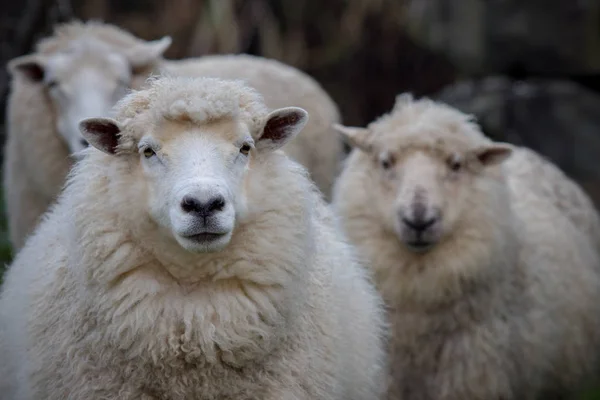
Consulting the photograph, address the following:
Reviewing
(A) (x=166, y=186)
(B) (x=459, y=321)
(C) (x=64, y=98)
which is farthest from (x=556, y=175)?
(A) (x=166, y=186)

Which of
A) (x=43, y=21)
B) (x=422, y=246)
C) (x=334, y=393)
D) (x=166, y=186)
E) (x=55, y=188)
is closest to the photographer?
(x=166, y=186)

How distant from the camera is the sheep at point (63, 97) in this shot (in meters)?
6.48

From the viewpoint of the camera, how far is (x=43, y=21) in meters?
10.8

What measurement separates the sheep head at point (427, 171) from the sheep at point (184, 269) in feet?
4.49

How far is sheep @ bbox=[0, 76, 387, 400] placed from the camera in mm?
3748

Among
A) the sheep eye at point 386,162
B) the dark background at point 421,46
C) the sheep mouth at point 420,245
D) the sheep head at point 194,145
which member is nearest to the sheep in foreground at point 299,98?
the sheep eye at point 386,162

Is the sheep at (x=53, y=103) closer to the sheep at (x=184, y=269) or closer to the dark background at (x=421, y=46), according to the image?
the sheep at (x=184, y=269)

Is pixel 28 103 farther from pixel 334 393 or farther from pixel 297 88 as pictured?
pixel 334 393

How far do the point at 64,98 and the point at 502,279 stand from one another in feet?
9.29

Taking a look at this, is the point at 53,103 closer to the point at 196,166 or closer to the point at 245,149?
the point at 245,149

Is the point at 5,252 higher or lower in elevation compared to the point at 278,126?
lower

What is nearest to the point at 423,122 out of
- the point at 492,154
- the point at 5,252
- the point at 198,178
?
the point at 492,154

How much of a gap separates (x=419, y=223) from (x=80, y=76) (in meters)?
2.46

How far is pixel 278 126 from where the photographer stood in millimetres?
4078
